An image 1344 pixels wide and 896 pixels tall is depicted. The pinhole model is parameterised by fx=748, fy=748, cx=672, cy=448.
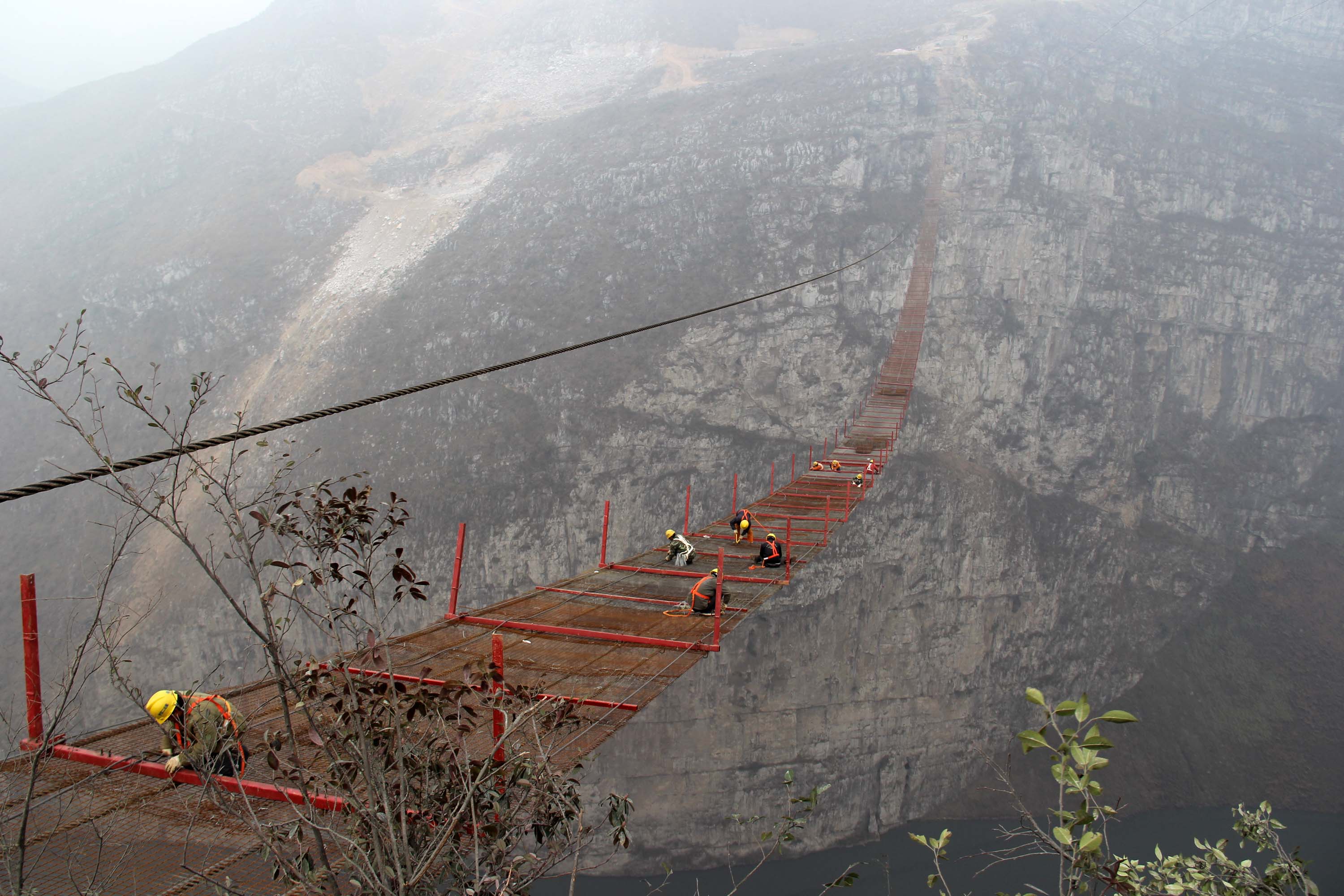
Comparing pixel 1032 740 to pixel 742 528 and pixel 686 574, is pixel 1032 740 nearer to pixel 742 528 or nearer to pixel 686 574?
pixel 686 574

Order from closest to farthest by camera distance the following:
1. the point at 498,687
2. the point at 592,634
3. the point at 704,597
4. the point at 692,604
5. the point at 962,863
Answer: the point at 498,687 → the point at 592,634 → the point at 704,597 → the point at 692,604 → the point at 962,863

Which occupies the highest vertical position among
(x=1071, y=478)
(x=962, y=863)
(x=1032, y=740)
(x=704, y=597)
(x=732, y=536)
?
(x=1032, y=740)

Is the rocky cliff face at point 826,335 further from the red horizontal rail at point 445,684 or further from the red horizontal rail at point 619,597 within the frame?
the red horizontal rail at point 445,684

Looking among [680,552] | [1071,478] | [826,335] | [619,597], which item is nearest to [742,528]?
[680,552]

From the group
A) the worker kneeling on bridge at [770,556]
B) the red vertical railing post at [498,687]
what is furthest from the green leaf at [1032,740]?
the worker kneeling on bridge at [770,556]

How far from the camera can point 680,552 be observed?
35.6ft

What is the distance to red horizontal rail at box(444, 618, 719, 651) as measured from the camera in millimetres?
7355

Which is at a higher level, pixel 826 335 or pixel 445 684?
pixel 445 684

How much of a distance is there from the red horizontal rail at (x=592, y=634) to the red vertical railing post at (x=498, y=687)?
103 inches

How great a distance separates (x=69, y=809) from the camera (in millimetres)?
4504

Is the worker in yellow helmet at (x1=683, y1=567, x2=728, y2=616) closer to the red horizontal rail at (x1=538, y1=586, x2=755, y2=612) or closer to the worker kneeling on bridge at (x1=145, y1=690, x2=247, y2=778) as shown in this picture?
the red horizontal rail at (x1=538, y1=586, x2=755, y2=612)

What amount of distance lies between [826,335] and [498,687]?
27044mm

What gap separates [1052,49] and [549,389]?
3072 centimetres

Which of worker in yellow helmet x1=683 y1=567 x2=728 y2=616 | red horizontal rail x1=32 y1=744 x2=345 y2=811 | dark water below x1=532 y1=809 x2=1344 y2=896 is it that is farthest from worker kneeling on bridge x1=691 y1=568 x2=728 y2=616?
dark water below x1=532 y1=809 x2=1344 y2=896
